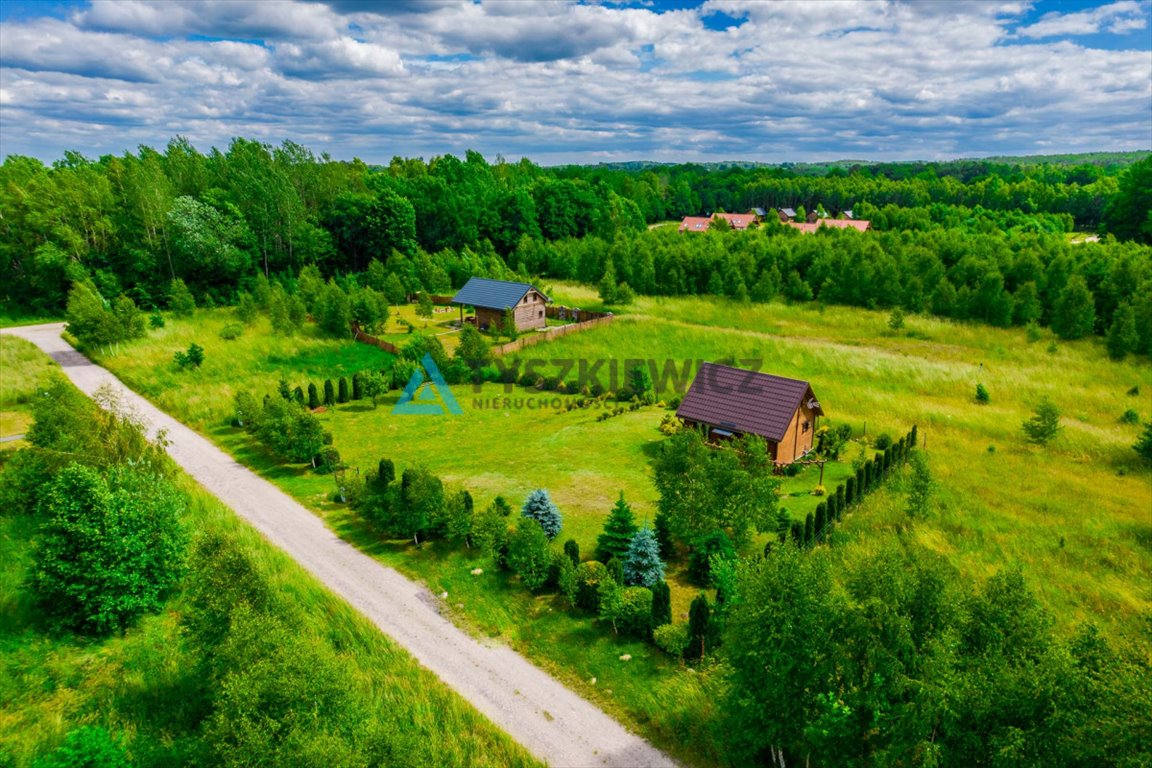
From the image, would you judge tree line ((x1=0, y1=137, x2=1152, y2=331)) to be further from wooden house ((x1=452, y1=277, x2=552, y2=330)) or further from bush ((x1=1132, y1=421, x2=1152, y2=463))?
bush ((x1=1132, y1=421, x2=1152, y2=463))

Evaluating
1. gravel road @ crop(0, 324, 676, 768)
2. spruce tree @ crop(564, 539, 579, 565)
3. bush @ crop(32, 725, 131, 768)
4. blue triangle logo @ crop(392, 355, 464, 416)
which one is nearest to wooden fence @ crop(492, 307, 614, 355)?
blue triangle logo @ crop(392, 355, 464, 416)

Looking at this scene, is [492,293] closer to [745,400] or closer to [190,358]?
[190,358]

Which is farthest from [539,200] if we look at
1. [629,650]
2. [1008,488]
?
[629,650]

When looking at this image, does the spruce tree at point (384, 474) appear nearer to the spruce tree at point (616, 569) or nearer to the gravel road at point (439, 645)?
the gravel road at point (439, 645)

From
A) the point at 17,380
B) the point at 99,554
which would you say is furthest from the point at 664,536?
the point at 17,380

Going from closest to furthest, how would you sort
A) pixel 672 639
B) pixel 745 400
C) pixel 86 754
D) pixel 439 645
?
pixel 86 754 → pixel 672 639 → pixel 439 645 → pixel 745 400

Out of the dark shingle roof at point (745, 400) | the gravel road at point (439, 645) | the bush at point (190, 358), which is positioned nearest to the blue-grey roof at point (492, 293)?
the bush at point (190, 358)
